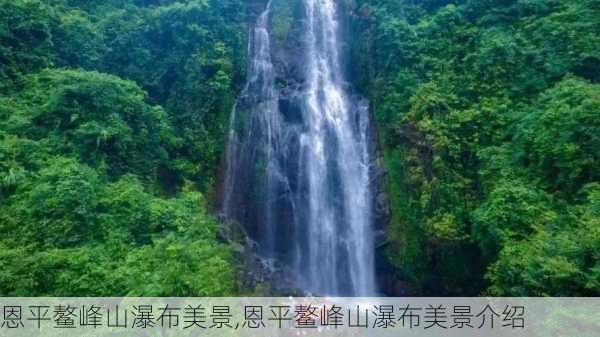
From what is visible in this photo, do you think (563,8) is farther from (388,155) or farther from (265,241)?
(265,241)

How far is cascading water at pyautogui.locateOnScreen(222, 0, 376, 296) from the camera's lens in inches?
525

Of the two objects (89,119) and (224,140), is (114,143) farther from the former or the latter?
(224,140)

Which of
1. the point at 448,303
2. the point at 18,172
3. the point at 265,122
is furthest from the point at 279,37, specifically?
the point at 448,303

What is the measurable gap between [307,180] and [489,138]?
570 centimetres

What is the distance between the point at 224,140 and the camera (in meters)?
14.5

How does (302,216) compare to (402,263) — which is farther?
(302,216)

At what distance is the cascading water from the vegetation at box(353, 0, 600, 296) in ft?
3.35

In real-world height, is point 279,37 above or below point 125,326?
above

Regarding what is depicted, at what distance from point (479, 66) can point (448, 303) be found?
7997mm

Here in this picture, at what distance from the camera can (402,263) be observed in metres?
12.6

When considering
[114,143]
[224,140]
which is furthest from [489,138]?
[114,143]

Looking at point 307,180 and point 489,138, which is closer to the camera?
point 489,138

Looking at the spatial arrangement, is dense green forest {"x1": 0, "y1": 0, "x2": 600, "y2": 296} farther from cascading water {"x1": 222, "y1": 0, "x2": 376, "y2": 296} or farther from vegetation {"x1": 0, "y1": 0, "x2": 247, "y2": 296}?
cascading water {"x1": 222, "y1": 0, "x2": 376, "y2": 296}

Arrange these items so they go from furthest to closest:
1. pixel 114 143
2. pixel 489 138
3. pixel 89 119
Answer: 1. pixel 489 138
2. pixel 114 143
3. pixel 89 119
